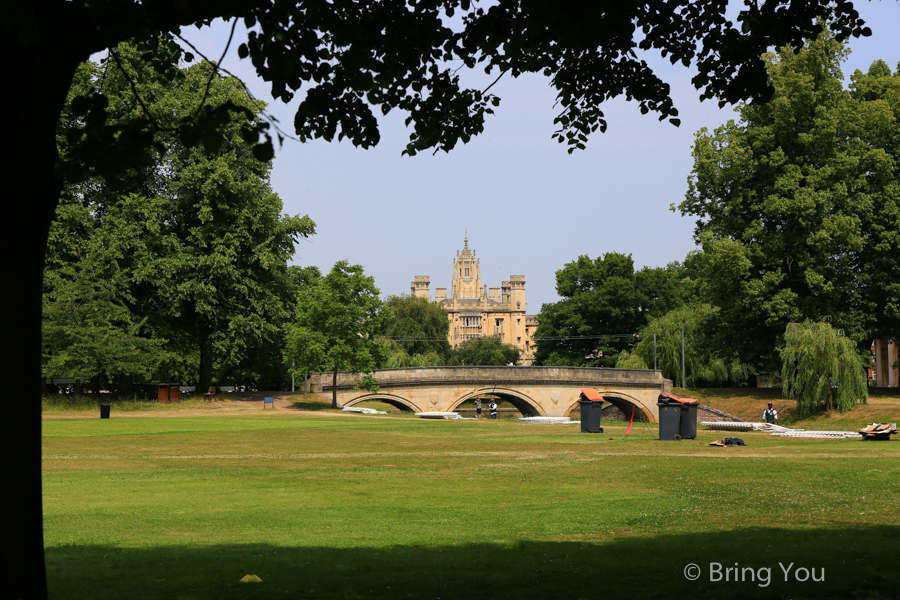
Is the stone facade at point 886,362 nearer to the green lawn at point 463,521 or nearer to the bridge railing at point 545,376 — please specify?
the bridge railing at point 545,376

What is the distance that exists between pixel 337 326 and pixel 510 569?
37.4 metres

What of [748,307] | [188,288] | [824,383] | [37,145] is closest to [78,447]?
[37,145]

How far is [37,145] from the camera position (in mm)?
4309

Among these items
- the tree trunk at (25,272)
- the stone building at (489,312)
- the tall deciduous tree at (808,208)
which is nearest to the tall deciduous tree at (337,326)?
the tall deciduous tree at (808,208)

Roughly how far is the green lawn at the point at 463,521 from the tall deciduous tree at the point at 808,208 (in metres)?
21.2

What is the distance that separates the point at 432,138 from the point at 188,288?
114 ft

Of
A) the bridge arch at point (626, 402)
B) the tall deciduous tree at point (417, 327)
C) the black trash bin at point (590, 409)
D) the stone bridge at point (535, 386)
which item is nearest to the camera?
the black trash bin at point (590, 409)

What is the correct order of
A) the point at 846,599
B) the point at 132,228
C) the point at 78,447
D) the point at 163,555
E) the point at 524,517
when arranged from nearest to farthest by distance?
the point at 846,599 < the point at 163,555 < the point at 524,517 < the point at 78,447 < the point at 132,228

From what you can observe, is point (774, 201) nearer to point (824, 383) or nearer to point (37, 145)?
point (824, 383)

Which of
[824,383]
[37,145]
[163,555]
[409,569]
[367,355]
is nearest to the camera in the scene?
[37,145]

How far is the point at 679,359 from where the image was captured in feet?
181

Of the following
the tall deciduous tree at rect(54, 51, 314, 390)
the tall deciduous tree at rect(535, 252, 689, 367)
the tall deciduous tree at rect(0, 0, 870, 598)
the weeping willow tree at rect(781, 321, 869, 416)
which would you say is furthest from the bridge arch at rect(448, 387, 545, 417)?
the tall deciduous tree at rect(0, 0, 870, 598)

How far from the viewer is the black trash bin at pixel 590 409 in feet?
94.2

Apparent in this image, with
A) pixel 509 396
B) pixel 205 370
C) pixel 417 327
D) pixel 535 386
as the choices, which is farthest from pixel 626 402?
pixel 417 327
